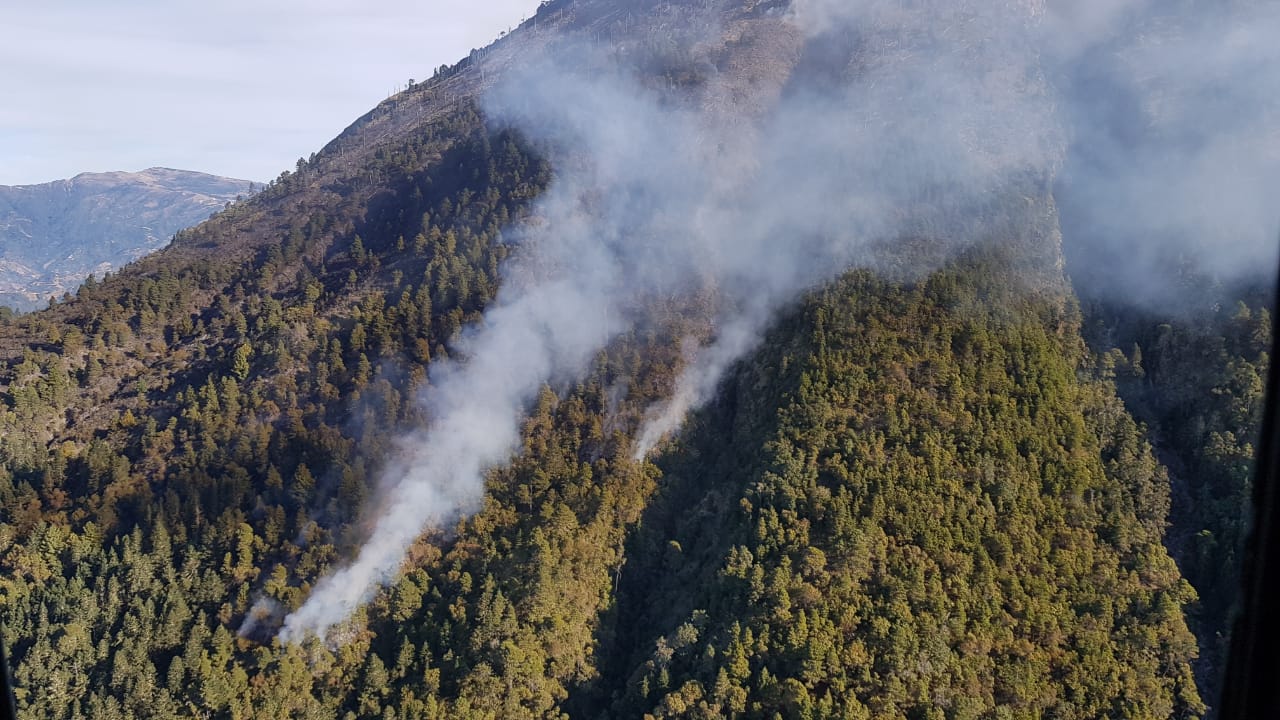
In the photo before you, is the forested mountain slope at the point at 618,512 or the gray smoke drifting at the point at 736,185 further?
the gray smoke drifting at the point at 736,185

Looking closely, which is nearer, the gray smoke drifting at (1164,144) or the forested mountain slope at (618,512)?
the forested mountain slope at (618,512)

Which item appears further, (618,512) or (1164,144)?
(1164,144)

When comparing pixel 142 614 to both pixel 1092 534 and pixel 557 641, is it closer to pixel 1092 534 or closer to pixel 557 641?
pixel 557 641

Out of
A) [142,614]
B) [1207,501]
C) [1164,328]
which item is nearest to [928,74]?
[1164,328]

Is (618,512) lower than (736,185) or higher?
lower

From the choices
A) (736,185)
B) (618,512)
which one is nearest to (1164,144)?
(736,185)

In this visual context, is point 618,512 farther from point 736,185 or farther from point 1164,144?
point 1164,144
